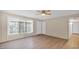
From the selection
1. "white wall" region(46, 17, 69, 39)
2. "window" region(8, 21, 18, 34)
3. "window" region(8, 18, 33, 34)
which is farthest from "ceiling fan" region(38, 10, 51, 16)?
Answer: "window" region(8, 21, 18, 34)

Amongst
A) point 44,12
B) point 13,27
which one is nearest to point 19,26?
point 13,27

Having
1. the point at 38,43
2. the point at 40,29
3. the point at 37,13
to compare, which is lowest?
the point at 38,43

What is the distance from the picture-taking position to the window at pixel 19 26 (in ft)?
6.51

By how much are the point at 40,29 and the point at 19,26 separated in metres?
0.47

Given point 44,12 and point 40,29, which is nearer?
point 44,12

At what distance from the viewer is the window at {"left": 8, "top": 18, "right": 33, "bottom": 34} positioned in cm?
199

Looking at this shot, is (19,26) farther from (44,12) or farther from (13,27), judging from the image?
(44,12)

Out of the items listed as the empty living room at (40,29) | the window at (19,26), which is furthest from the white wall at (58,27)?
the window at (19,26)

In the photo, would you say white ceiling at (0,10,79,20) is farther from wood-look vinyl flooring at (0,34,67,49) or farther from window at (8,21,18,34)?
wood-look vinyl flooring at (0,34,67,49)

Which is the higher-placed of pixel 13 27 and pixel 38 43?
pixel 13 27

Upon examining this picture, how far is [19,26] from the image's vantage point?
2.04m
